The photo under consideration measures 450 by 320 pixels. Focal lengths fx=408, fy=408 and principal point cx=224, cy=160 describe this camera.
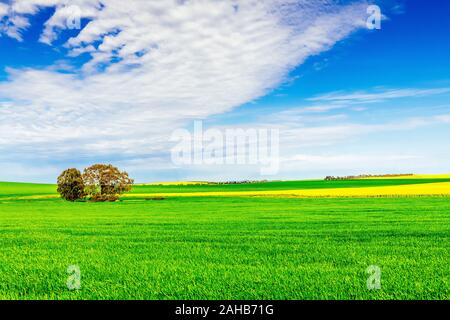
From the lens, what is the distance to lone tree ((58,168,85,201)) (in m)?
72.1

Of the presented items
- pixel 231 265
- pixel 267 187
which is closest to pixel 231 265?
pixel 231 265

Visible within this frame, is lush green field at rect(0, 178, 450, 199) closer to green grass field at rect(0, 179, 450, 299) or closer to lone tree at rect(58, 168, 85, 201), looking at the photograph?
lone tree at rect(58, 168, 85, 201)

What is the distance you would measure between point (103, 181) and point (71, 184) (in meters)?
5.94

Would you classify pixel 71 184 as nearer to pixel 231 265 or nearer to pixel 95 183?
pixel 95 183

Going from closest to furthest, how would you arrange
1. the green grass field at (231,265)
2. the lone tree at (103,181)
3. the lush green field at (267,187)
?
the green grass field at (231,265), the lone tree at (103,181), the lush green field at (267,187)

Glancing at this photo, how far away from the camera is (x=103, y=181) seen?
235ft

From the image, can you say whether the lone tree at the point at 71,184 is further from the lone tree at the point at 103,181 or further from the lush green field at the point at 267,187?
the lush green field at the point at 267,187

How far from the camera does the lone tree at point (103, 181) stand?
71.5 m

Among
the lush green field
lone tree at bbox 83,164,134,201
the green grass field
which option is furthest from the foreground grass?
the lush green field

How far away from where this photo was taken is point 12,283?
9.66 meters

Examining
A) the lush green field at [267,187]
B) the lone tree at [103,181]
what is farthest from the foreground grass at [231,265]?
the lush green field at [267,187]

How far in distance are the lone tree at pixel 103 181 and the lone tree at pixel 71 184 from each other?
1163mm
